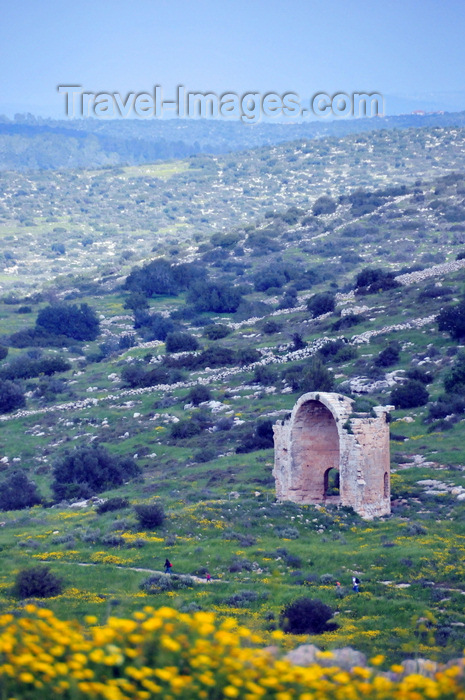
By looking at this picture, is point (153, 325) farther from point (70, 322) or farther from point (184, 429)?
point (184, 429)

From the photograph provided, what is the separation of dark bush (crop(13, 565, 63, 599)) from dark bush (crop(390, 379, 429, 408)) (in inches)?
826

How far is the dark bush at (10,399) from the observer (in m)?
47.5

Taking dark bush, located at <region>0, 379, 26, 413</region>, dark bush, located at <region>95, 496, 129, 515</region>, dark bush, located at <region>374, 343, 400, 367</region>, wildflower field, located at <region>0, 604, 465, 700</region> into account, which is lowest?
dark bush, located at <region>0, 379, 26, 413</region>

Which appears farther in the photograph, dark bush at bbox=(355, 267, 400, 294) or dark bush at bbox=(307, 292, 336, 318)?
dark bush at bbox=(355, 267, 400, 294)

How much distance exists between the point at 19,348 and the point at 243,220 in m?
86.5

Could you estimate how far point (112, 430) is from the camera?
40.8 m

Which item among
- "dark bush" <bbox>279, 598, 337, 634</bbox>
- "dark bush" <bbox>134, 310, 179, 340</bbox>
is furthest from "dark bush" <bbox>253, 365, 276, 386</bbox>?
"dark bush" <bbox>279, 598, 337, 634</bbox>

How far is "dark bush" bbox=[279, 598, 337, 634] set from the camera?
1482 centimetres

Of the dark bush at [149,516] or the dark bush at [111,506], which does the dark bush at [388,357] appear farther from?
the dark bush at [149,516]

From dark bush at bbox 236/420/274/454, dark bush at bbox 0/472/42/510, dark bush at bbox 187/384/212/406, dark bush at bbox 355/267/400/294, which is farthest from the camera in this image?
dark bush at bbox 355/267/400/294

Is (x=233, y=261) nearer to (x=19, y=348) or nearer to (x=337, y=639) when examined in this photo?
(x=19, y=348)

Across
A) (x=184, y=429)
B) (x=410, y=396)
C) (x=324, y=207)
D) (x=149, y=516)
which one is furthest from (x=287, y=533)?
(x=324, y=207)

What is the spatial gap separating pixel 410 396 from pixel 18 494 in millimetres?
15606

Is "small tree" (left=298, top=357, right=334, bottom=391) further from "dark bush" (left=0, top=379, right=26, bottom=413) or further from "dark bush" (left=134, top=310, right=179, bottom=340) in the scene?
"dark bush" (left=134, top=310, right=179, bottom=340)
